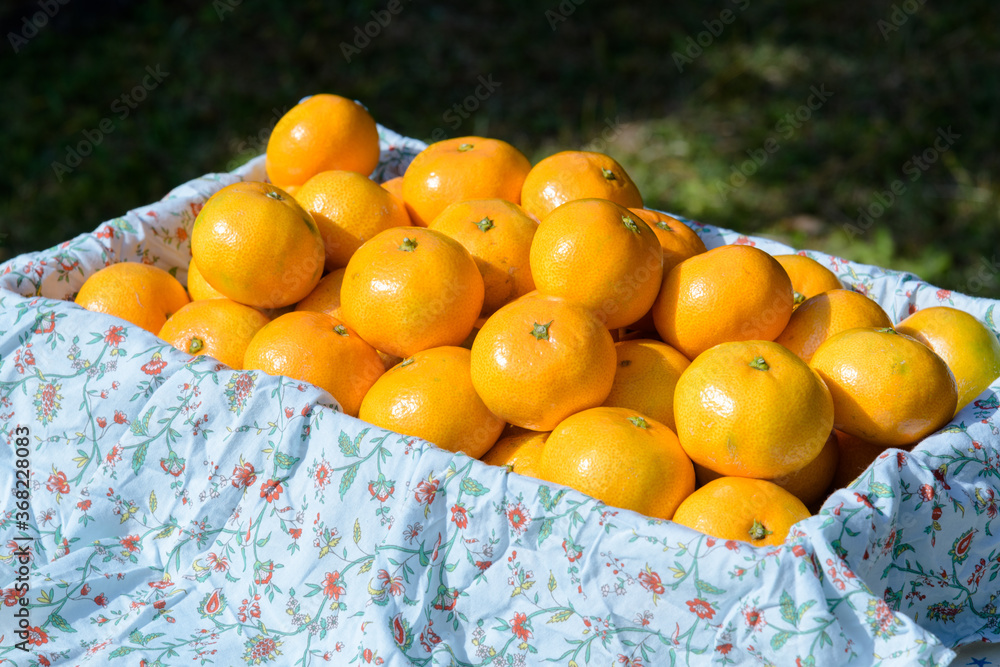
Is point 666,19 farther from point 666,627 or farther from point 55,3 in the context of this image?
point 666,627

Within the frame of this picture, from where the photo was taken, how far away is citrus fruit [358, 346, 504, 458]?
1389 millimetres

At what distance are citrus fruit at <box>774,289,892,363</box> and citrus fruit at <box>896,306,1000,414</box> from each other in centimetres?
8

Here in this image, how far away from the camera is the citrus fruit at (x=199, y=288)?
5.88ft

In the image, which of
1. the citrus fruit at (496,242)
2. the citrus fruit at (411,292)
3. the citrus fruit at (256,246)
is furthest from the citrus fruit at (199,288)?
the citrus fruit at (496,242)

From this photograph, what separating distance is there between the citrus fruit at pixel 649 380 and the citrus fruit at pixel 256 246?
0.64 meters

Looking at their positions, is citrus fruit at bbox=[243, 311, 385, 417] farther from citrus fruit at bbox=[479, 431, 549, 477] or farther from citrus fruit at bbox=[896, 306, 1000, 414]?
citrus fruit at bbox=[896, 306, 1000, 414]

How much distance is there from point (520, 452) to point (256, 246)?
2.05 feet

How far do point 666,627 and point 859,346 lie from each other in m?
0.57

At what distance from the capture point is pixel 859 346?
54.8 inches

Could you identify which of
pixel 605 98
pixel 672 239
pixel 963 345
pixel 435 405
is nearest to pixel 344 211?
pixel 435 405

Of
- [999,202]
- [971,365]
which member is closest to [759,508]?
[971,365]

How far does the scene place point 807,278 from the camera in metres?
1.79

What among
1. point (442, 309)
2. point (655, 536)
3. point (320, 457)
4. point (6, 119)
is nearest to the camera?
point (655, 536)

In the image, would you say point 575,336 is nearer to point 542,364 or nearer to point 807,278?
point 542,364
